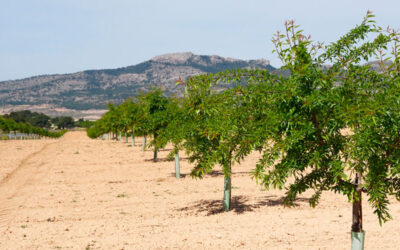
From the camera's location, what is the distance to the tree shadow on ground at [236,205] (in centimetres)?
1552

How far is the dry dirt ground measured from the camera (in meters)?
11.2

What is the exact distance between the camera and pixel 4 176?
27594mm

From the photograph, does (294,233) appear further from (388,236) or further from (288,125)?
(288,125)

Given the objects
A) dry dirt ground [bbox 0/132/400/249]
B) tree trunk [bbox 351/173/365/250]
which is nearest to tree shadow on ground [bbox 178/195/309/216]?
dry dirt ground [bbox 0/132/400/249]

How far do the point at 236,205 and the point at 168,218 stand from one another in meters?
3.33

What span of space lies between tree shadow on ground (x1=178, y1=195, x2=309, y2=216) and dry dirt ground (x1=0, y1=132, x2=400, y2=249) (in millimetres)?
40

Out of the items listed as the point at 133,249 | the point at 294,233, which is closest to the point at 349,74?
the point at 294,233

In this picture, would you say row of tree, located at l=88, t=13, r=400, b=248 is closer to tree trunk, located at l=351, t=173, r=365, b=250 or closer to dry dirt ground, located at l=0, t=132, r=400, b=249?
tree trunk, located at l=351, t=173, r=365, b=250

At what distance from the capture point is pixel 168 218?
1441 cm

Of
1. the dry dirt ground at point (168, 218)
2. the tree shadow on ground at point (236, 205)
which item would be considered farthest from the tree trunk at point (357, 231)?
the tree shadow on ground at point (236, 205)

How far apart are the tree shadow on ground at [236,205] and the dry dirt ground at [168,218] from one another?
4 cm

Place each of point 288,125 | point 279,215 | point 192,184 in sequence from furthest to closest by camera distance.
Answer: point 192,184 < point 279,215 < point 288,125

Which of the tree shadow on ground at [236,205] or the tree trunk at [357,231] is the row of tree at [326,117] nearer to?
the tree trunk at [357,231]

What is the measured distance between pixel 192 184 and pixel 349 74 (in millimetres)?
16115
